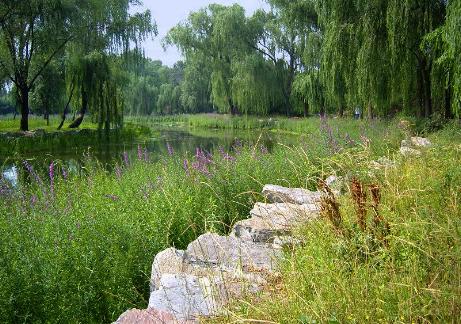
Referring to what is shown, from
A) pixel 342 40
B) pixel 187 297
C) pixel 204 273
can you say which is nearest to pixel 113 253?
pixel 204 273

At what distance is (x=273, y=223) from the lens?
11.6ft

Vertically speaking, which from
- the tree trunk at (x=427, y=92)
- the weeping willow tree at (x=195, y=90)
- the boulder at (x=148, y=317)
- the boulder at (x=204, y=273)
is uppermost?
the weeping willow tree at (x=195, y=90)

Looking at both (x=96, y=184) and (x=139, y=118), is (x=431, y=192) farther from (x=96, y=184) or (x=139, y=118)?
(x=139, y=118)

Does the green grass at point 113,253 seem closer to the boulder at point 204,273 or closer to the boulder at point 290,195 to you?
the boulder at point 204,273

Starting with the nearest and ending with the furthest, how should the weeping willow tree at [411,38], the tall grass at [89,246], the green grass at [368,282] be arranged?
the green grass at [368,282], the tall grass at [89,246], the weeping willow tree at [411,38]

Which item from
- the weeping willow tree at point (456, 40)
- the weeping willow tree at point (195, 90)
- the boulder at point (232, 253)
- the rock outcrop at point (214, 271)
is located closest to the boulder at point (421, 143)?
the weeping willow tree at point (456, 40)

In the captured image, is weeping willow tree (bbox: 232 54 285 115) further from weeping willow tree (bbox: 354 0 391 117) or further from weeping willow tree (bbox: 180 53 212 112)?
weeping willow tree (bbox: 180 53 212 112)

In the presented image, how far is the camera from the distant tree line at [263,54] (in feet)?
38.2

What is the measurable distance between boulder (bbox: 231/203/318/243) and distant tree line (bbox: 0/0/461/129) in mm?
6037

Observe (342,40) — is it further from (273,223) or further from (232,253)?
(232,253)

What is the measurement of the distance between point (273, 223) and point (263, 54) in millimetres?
27318

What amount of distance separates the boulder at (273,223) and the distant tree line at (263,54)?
6037 millimetres

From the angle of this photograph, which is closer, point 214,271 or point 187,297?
point 187,297

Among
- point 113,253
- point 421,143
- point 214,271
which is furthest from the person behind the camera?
point 421,143
